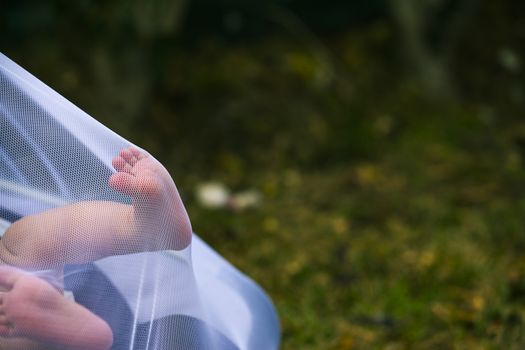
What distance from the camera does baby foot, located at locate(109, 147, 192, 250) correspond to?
1265mm

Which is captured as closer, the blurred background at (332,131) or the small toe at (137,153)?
the small toe at (137,153)

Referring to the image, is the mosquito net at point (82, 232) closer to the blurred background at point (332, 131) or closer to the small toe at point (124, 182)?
the small toe at point (124, 182)

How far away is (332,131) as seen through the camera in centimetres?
395

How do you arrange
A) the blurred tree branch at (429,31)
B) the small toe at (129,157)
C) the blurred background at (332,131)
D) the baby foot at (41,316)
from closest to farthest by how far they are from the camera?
the baby foot at (41,316) → the small toe at (129,157) → the blurred background at (332,131) → the blurred tree branch at (429,31)

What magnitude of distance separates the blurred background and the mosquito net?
1049 millimetres

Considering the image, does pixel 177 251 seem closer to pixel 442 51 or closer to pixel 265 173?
pixel 265 173

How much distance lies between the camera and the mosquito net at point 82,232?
124 cm

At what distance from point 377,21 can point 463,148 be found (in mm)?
1113

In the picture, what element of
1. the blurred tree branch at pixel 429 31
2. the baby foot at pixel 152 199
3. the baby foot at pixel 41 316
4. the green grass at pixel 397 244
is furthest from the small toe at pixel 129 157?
the blurred tree branch at pixel 429 31

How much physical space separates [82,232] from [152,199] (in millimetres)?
132

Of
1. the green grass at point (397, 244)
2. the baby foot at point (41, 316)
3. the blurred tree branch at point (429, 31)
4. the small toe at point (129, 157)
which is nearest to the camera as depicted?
the baby foot at point (41, 316)

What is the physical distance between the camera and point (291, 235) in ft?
10.2

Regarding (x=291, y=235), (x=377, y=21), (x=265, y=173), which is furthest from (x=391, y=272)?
(x=377, y=21)

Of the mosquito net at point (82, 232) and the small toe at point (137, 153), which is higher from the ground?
the small toe at point (137, 153)
